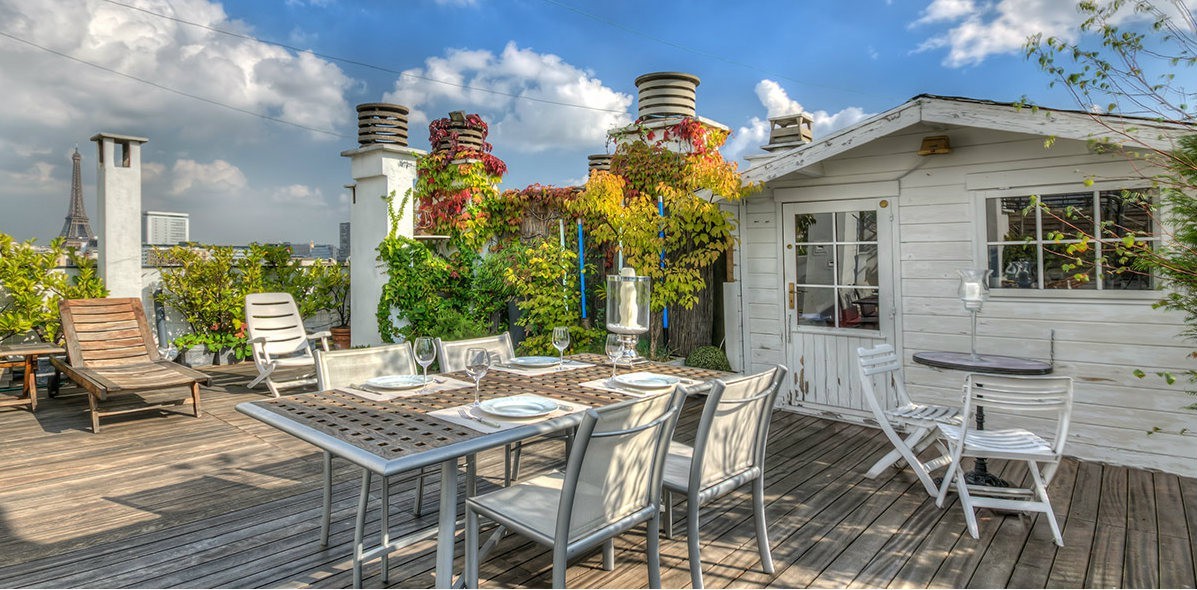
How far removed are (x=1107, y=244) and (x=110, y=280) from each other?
905 cm

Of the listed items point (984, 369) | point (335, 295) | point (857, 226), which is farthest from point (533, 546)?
point (335, 295)

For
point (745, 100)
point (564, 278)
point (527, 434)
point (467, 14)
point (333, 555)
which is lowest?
point (333, 555)

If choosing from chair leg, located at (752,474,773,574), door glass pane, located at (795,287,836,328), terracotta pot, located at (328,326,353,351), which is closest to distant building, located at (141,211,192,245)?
terracotta pot, located at (328,326,353,351)

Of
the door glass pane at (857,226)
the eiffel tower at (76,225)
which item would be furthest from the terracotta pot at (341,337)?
the door glass pane at (857,226)

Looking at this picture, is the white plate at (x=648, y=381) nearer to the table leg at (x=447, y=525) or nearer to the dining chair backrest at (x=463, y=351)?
the dining chair backrest at (x=463, y=351)

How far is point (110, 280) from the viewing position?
22.0 ft

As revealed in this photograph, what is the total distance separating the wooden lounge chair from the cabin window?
6327 millimetres

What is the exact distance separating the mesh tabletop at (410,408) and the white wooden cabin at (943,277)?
8.11ft

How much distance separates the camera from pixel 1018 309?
4289mm

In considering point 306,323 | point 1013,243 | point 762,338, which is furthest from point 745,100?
point 306,323

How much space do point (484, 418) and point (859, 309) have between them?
12.7 feet

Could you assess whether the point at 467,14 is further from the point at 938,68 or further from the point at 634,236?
the point at 938,68

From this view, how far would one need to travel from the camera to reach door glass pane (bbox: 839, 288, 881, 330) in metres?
4.96

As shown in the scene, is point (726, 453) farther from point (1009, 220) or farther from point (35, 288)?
point (35, 288)
